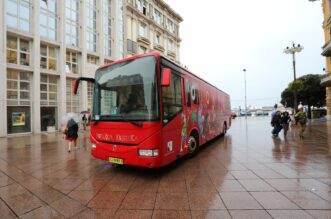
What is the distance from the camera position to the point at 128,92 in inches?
193

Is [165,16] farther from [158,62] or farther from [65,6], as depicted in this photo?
[158,62]

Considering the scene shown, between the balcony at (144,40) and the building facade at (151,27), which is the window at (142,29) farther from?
the balcony at (144,40)

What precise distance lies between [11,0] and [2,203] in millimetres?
20082

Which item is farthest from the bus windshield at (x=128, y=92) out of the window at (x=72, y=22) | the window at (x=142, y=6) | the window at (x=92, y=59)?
the window at (x=142, y=6)

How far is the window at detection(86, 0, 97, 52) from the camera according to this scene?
2302 cm

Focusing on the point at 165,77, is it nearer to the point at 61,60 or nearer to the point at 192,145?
the point at 192,145

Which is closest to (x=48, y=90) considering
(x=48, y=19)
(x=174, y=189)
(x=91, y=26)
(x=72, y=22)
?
(x=48, y=19)

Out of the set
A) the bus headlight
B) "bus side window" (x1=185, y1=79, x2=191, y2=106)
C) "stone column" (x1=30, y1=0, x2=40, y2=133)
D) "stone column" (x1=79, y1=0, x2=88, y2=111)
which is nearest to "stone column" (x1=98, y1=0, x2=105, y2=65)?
"stone column" (x1=79, y1=0, x2=88, y2=111)

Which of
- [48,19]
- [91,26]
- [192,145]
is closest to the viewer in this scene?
[192,145]

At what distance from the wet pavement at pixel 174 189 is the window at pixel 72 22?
18.4 m

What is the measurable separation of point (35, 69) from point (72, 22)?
24.5 feet

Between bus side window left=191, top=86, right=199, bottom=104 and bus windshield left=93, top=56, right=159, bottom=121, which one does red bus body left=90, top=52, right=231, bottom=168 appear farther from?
bus windshield left=93, top=56, right=159, bottom=121

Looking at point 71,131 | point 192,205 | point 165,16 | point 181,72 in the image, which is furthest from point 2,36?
point 165,16

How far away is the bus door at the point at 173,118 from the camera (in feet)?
Answer: 15.9
